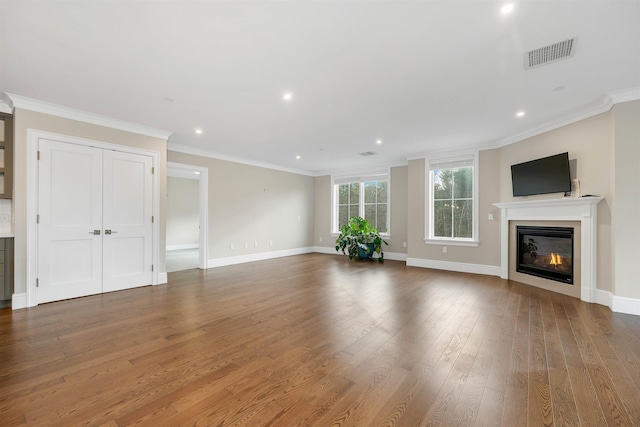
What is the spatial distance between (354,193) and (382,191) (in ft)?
3.15

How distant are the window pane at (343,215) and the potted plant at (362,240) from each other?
939mm

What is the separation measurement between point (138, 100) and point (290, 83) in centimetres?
210

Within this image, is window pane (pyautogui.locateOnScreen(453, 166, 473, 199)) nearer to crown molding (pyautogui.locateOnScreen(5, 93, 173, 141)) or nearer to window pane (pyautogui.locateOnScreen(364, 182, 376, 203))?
window pane (pyautogui.locateOnScreen(364, 182, 376, 203))

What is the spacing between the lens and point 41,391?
1822 mm

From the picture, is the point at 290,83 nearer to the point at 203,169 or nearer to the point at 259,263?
the point at 203,169

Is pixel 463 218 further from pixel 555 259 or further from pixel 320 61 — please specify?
pixel 320 61

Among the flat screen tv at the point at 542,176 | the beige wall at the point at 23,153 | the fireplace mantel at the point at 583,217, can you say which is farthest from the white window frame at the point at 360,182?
the beige wall at the point at 23,153

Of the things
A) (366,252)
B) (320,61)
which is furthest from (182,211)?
(320,61)

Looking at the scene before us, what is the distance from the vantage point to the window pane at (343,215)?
8633 millimetres

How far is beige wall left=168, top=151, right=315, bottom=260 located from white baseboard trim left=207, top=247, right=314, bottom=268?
98mm

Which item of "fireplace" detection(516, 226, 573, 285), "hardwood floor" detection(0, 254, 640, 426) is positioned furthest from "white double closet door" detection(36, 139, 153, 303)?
"fireplace" detection(516, 226, 573, 285)

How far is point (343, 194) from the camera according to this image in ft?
28.6

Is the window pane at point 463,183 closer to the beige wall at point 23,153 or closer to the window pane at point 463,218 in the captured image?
the window pane at point 463,218

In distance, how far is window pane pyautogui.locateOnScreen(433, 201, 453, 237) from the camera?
6.19 meters
